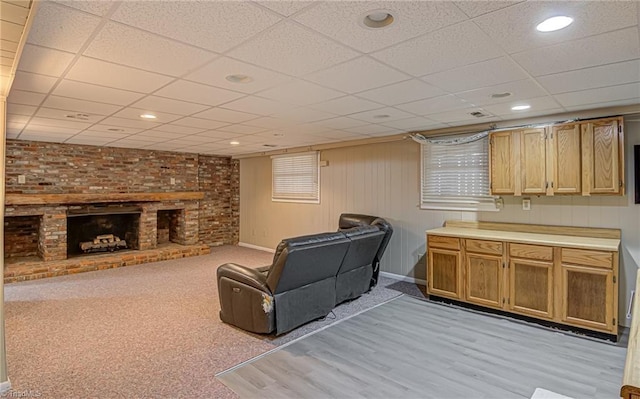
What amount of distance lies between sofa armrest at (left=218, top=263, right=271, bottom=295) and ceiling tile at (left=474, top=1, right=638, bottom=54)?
2643 mm

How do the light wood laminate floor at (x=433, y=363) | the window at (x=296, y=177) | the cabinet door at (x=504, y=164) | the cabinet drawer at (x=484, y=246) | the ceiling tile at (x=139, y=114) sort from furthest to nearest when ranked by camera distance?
the window at (x=296, y=177) → the cabinet door at (x=504, y=164) → the cabinet drawer at (x=484, y=246) → the ceiling tile at (x=139, y=114) → the light wood laminate floor at (x=433, y=363)

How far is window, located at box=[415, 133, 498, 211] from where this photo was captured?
15.3 ft

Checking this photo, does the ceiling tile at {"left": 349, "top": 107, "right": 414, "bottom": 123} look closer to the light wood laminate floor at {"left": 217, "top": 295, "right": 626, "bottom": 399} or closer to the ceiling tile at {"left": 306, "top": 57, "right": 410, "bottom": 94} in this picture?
the ceiling tile at {"left": 306, "top": 57, "right": 410, "bottom": 94}

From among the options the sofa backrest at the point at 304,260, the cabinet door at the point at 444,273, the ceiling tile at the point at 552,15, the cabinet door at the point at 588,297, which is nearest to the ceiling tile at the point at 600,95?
the ceiling tile at the point at 552,15

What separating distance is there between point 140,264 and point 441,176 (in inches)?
218

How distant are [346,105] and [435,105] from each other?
902 mm

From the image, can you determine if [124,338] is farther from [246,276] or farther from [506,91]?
[506,91]

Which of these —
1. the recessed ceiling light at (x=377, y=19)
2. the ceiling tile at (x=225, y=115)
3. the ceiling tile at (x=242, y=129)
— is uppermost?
the ceiling tile at (x=242, y=129)

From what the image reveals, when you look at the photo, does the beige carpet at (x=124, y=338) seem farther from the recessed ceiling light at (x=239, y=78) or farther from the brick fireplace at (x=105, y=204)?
the recessed ceiling light at (x=239, y=78)

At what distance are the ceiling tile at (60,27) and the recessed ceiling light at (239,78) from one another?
947mm

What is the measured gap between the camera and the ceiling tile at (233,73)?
2422 mm

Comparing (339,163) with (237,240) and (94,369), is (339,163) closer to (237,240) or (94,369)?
(237,240)

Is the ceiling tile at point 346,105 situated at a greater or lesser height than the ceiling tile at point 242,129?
lesser

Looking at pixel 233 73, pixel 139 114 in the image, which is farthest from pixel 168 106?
pixel 233 73
